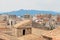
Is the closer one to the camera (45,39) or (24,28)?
(45,39)

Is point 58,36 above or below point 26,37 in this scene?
above

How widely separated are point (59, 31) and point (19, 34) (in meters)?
11.6

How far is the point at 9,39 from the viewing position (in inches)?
675

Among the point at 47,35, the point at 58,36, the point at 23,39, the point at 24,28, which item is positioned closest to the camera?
the point at 58,36

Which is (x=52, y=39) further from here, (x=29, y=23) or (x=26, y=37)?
(x=29, y=23)

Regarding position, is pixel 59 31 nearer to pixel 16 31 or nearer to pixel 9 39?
pixel 9 39

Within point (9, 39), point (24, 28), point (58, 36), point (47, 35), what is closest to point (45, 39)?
point (47, 35)

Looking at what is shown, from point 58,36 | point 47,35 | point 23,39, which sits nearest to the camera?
point 58,36

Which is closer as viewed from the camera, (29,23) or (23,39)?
(23,39)

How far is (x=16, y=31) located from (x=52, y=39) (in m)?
12.5

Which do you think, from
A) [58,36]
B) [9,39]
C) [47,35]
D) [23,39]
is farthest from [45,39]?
[23,39]

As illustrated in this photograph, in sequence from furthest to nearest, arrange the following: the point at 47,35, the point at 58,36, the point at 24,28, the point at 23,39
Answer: the point at 24,28 < the point at 23,39 < the point at 47,35 < the point at 58,36

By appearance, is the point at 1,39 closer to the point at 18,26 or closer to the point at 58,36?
the point at 58,36

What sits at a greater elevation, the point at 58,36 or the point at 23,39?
the point at 58,36
